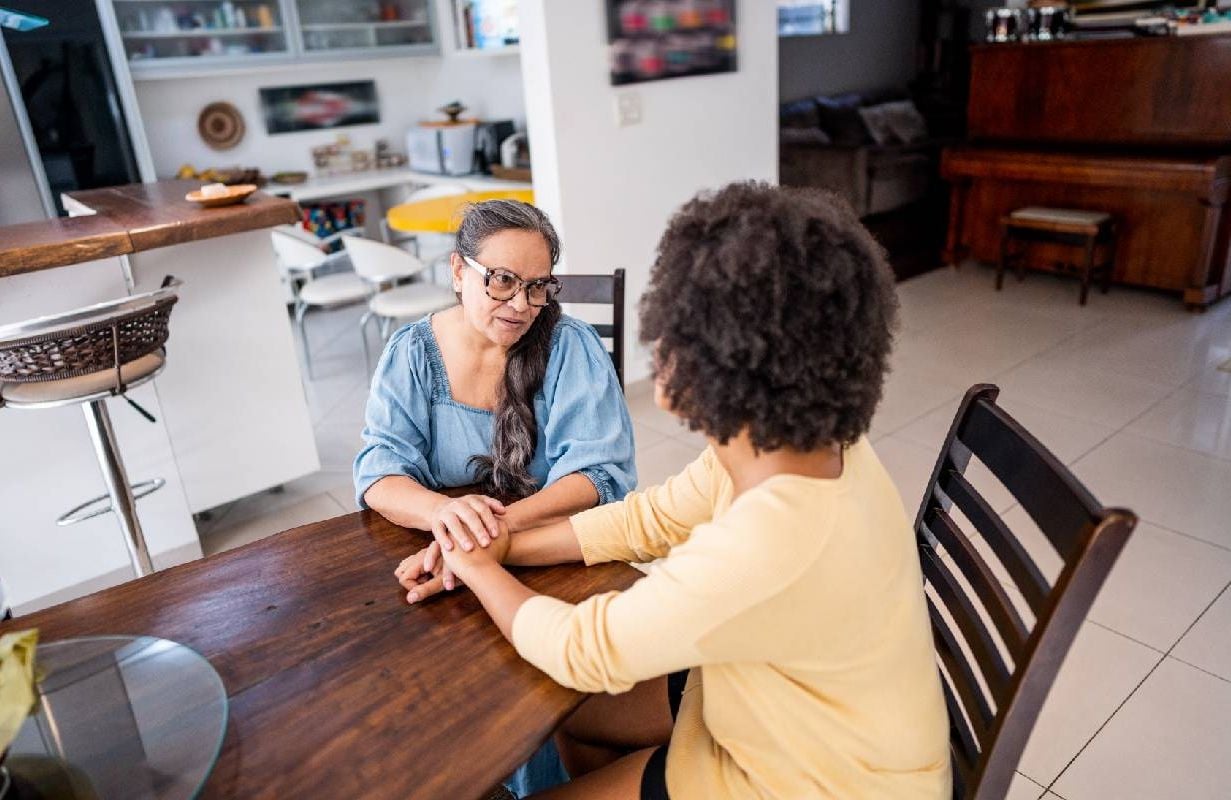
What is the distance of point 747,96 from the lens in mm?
3777

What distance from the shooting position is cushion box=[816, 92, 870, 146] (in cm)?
639

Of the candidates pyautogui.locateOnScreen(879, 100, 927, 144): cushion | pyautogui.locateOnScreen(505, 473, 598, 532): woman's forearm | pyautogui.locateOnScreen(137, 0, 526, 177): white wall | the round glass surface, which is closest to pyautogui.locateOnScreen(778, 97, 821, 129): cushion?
pyautogui.locateOnScreen(879, 100, 927, 144): cushion

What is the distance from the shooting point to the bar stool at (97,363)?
6.24 feet

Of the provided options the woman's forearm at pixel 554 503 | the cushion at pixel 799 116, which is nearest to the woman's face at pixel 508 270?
the woman's forearm at pixel 554 503

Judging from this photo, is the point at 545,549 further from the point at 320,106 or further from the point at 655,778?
the point at 320,106

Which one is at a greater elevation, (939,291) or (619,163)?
(619,163)

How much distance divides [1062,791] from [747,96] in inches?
119

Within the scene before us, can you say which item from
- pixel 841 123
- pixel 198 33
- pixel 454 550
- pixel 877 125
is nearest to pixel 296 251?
pixel 198 33

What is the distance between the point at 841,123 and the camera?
642cm

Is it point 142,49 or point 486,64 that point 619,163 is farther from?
point 142,49

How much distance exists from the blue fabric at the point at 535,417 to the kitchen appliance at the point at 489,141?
3.67 metres

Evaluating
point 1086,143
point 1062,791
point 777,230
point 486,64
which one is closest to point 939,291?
point 1086,143

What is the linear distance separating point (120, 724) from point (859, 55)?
756 cm

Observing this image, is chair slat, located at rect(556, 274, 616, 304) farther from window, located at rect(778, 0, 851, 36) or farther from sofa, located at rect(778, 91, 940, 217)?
window, located at rect(778, 0, 851, 36)
